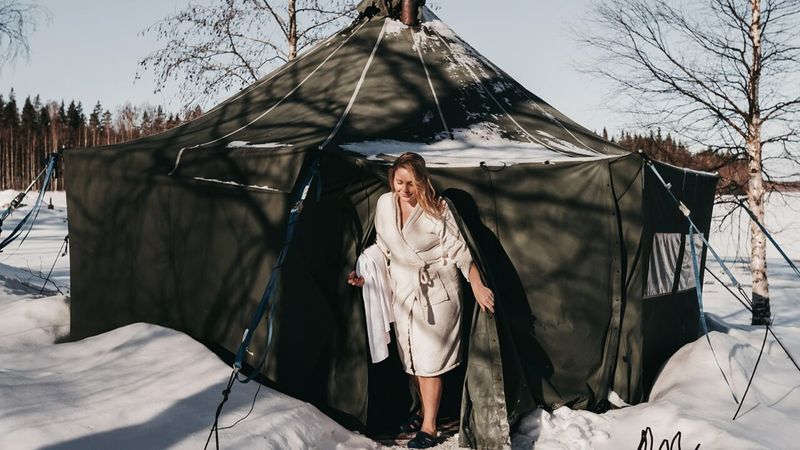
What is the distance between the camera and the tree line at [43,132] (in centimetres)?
6200

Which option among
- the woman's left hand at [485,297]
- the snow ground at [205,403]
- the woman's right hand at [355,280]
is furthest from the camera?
the woman's right hand at [355,280]

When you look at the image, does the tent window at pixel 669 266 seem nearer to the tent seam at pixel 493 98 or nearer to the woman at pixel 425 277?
the tent seam at pixel 493 98

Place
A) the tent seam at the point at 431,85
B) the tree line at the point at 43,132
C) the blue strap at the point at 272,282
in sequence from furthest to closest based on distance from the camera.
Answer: the tree line at the point at 43,132, the tent seam at the point at 431,85, the blue strap at the point at 272,282

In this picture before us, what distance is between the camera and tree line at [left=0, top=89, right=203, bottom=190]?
62.0 m

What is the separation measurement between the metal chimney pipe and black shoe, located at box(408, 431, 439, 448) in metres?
3.74

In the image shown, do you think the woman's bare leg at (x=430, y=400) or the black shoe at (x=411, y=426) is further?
the black shoe at (x=411, y=426)

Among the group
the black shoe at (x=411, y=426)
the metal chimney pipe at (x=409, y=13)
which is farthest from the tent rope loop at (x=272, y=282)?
the metal chimney pipe at (x=409, y=13)

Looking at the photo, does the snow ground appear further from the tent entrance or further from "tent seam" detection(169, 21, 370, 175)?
"tent seam" detection(169, 21, 370, 175)

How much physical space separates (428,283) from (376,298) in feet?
1.21

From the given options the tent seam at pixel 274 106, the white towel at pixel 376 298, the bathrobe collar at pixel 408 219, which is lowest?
the white towel at pixel 376 298

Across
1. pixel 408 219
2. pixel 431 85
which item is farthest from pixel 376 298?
pixel 431 85

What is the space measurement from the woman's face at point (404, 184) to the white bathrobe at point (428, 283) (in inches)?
3.7

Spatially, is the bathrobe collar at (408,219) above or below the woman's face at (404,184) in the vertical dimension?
below

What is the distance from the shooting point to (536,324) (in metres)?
5.00
